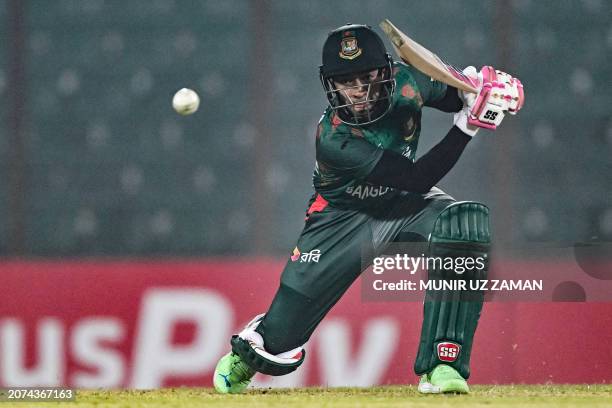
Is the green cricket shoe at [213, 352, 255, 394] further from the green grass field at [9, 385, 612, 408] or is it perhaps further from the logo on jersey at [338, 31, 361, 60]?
the logo on jersey at [338, 31, 361, 60]

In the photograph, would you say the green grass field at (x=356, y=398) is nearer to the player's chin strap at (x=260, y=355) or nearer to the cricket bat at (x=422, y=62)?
the player's chin strap at (x=260, y=355)

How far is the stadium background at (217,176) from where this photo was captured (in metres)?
7.66

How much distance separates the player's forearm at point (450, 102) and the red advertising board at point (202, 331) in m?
1.18

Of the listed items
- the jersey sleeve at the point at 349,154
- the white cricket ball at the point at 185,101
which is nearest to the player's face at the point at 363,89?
the jersey sleeve at the point at 349,154

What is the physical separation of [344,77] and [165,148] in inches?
61.1

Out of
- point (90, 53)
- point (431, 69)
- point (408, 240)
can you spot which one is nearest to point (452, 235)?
point (408, 240)

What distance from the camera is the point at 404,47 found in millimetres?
6664

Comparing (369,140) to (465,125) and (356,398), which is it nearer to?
(465,125)

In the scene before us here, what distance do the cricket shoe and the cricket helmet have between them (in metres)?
1.16

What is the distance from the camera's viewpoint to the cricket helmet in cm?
670

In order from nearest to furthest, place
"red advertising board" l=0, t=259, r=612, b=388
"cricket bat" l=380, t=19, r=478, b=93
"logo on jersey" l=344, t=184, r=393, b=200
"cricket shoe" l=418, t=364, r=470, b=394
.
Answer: "cricket shoe" l=418, t=364, r=470, b=394, "cricket bat" l=380, t=19, r=478, b=93, "logo on jersey" l=344, t=184, r=393, b=200, "red advertising board" l=0, t=259, r=612, b=388

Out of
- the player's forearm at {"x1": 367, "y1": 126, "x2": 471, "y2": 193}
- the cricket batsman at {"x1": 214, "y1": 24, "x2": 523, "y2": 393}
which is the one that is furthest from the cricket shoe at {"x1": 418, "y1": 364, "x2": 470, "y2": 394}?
the player's forearm at {"x1": 367, "y1": 126, "x2": 471, "y2": 193}

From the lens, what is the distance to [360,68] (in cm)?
668

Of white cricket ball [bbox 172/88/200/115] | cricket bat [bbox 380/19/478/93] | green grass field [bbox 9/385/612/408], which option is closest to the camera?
green grass field [bbox 9/385/612/408]
